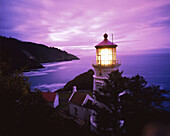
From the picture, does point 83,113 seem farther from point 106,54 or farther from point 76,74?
point 76,74

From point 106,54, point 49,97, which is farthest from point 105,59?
point 49,97

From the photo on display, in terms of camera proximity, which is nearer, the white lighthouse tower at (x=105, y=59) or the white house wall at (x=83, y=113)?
the white lighthouse tower at (x=105, y=59)

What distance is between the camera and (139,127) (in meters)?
11.2

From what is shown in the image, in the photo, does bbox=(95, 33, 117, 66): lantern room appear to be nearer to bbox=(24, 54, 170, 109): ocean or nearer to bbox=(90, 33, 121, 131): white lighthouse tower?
bbox=(90, 33, 121, 131): white lighthouse tower

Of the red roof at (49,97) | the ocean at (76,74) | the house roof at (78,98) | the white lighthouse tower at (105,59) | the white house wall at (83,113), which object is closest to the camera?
the white lighthouse tower at (105,59)

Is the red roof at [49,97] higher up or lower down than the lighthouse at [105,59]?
lower down

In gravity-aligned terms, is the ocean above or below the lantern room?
below

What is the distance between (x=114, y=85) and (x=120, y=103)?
1.17 m

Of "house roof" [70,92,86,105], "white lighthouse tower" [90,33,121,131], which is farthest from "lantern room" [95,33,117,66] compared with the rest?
"house roof" [70,92,86,105]

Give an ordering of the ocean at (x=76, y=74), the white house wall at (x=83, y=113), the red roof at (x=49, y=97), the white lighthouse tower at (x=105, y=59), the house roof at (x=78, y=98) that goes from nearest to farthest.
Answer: the white lighthouse tower at (x=105, y=59) < the white house wall at (x=83, y=113) < the house roof at (x=78, y=98) < the red roof at (x=49, y=97) < the ocean at (x=76, y=74)

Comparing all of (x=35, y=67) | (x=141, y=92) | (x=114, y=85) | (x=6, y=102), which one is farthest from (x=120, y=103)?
(x=35, y=67)

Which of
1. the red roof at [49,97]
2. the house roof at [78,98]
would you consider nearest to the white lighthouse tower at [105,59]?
the house roof at [78,98]

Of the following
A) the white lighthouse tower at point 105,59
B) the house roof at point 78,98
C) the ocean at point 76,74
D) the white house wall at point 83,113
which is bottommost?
the ocean at point 76,74

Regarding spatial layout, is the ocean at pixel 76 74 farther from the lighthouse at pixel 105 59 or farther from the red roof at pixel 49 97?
the lighthouse at pixel 105 59
